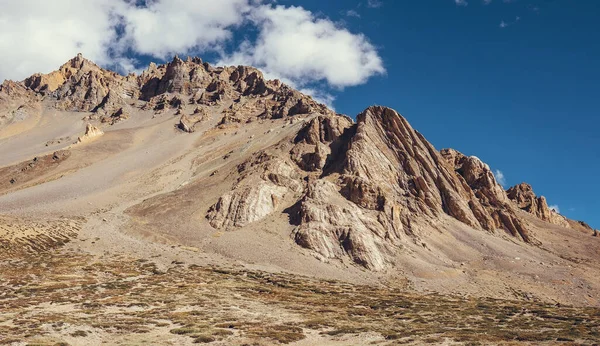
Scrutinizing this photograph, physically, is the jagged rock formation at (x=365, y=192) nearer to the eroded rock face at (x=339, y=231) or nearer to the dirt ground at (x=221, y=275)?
the eroded rock face at (x=339, y=231)

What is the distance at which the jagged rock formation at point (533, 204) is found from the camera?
381 feet

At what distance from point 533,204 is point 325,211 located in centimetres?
7479

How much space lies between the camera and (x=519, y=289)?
220 feet

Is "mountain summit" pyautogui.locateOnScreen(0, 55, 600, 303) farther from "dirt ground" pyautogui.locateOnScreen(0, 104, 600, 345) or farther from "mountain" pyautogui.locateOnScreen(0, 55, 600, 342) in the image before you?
"dirt ground" pyautogui.locateOnScreen(0, 104, 600, 345)

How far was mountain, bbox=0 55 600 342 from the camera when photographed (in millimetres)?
68750

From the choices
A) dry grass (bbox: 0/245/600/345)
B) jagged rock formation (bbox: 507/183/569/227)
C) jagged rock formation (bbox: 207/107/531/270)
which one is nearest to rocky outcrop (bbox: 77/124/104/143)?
jagged rock formation (bbox: 207/107/531/270)

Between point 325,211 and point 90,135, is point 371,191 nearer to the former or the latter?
point 325,211

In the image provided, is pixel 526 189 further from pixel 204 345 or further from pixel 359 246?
pixel 204 345

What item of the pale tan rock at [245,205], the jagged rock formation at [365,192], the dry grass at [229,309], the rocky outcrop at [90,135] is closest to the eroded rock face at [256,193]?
the pale tan rock at [245,205]

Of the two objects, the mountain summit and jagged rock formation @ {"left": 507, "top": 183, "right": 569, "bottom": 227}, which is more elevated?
jagged rock formation @ {"left": 507, "top": 183, "right": 569, "bottom": 227}

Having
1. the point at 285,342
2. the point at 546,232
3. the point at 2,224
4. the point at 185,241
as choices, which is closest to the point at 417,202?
the point at 546,232

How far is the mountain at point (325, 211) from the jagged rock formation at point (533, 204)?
0.51 m

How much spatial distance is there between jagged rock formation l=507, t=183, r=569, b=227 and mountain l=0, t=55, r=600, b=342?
1.66 ft

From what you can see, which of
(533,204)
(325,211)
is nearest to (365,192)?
(325,211)
